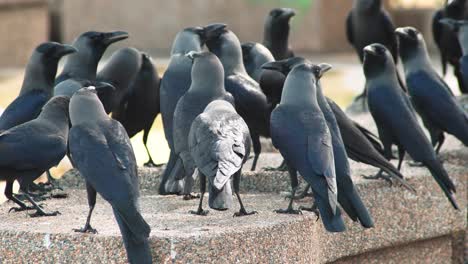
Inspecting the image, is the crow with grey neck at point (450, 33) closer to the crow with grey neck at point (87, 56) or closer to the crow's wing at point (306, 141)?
the crow with grey neck at point (87, 56)

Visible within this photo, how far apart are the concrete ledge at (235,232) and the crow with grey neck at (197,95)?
418 millimetres

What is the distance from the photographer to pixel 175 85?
290 inches

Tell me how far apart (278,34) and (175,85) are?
2.07 m

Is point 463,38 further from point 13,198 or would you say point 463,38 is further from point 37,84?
point 13,198

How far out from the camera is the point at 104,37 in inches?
308

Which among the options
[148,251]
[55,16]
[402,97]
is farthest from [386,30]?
[55,16]

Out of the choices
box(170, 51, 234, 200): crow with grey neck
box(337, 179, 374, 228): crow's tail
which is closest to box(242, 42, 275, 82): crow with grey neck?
box(170, 51, 234, 200): crow with grey neck

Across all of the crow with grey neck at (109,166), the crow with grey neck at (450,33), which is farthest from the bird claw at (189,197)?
the crow with grey neck at (450,33)

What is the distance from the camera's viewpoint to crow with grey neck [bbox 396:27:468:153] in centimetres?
802

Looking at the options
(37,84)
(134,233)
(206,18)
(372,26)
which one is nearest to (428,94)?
(372,26)

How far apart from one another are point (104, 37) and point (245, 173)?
135 cm

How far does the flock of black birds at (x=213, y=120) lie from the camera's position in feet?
19.1

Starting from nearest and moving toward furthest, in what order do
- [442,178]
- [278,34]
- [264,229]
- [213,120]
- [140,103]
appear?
[264,229] < [213,120] < [442,178] < [140,103] < [278,34]

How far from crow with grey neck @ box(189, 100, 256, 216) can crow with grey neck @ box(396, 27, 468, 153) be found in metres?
2.15
